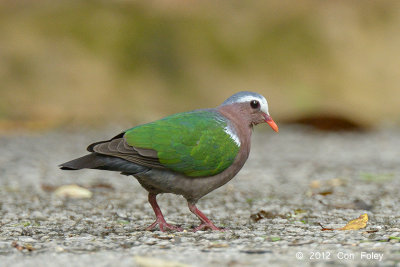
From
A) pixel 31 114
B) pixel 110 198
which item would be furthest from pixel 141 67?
pixel 110 198

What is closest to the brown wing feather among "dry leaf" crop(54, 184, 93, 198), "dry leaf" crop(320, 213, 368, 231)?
"dry leaf" crop(320, 213, 368, 231)

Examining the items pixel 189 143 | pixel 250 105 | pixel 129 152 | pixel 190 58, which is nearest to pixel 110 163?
pixel 129 152

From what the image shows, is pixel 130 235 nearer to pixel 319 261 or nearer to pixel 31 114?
pixel 319 261

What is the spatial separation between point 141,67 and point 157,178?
912 cm

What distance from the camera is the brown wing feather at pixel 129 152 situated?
13.8 feet

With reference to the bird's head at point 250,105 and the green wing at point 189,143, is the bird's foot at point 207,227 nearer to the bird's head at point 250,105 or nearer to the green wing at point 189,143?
the green wing at point 189,143

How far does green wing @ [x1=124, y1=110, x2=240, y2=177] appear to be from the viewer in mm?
4250

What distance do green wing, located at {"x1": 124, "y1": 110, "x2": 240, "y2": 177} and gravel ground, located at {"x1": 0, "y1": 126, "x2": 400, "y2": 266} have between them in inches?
17.5

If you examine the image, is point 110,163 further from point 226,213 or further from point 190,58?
point 190,58

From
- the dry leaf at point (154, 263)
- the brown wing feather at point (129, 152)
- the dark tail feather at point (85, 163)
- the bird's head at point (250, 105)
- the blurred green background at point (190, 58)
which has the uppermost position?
the blurred green background at point (190, 58)

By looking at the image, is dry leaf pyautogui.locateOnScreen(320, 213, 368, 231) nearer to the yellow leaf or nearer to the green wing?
the yellow leaf

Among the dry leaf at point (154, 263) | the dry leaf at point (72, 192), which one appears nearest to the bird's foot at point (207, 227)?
the dry leaf at point (154, 263)

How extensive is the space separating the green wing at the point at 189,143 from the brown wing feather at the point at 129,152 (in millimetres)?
35

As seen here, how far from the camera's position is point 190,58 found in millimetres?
13539
